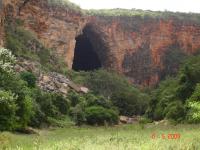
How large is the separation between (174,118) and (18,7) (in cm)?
2059

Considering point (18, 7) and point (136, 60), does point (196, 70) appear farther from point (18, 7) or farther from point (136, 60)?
point (136, 60)

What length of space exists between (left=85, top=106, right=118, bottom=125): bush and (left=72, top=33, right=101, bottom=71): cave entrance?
28.6 metres

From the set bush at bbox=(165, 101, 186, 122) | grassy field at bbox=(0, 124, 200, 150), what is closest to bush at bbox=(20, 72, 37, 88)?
bush at bbox=(165, 101, 186, 122)

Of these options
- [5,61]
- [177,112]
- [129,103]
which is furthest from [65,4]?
[5,61]

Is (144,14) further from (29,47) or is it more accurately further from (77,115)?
(77,115)

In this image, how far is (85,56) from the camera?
73188 mm

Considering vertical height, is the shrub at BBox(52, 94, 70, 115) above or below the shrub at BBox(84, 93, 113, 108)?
above

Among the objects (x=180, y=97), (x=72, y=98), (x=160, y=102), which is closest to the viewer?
(x=180, y=97)

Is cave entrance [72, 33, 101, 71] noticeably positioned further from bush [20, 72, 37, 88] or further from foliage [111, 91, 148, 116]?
bush [20, 72, 37, 88]

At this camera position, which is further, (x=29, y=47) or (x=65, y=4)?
(x=65, y=4)

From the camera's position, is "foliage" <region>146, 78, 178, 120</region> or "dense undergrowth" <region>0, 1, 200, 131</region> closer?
"dense undergrowth" <region>0, 1, 200, 131</region>

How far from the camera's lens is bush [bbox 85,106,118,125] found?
41344mm

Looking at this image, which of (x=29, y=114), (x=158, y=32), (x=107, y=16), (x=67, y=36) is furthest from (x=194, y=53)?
(x=29, y=114)

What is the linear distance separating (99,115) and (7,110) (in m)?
16.3
